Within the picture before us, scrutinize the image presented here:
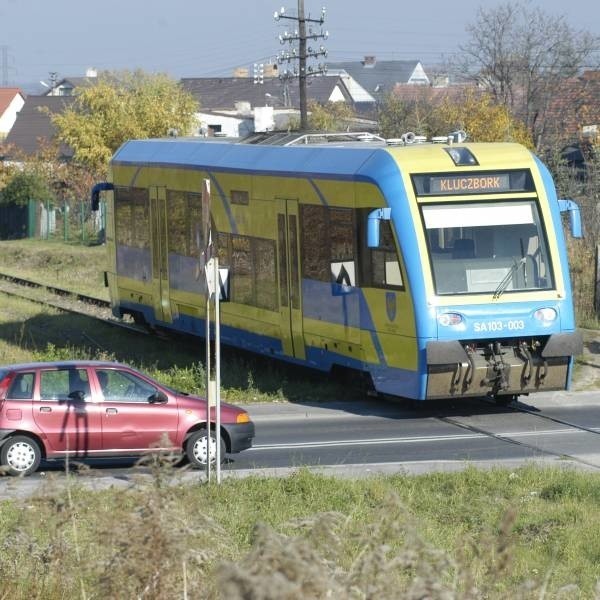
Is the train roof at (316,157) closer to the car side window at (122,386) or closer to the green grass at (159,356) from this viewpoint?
the green grass at (159,356)

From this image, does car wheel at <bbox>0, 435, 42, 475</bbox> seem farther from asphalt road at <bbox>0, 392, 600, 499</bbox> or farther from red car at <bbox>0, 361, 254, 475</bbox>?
asphalt road at <bbox>0, 392, 600, 499</bbox>

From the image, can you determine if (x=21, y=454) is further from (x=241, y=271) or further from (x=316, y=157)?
(x=241, y=271)

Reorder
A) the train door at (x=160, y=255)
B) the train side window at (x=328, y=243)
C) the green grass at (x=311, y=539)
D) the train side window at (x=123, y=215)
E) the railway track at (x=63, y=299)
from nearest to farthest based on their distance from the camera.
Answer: the green grass at (x=311, y=539)
the train side window at (x=328, y=243)
the train door at (x=160, y=255)
the train side window at (x=123, y=215)
the railway track at (x=63, y=299)

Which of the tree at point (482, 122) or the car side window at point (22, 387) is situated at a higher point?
the tree at point (482, 122)

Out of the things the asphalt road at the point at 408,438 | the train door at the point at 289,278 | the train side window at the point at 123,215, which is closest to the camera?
the asphalt road at the point at 408,438

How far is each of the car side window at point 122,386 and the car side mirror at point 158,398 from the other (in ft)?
0.15

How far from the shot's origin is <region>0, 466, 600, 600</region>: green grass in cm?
529

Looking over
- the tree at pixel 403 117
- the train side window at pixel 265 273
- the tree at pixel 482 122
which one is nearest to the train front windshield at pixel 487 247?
the train side window at pixel 265 273

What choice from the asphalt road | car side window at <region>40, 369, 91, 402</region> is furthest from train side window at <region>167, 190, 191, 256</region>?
car side window at <region>40, 369, 91, 402</region>

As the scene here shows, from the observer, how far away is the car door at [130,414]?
15.0 m

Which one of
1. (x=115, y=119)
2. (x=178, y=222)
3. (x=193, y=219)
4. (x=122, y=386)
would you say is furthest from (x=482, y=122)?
(x=122, y=386)

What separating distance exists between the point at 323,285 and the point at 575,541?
8083mm

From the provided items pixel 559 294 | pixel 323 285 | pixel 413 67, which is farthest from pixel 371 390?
pixel 413 67

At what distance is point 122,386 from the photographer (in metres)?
15.2
